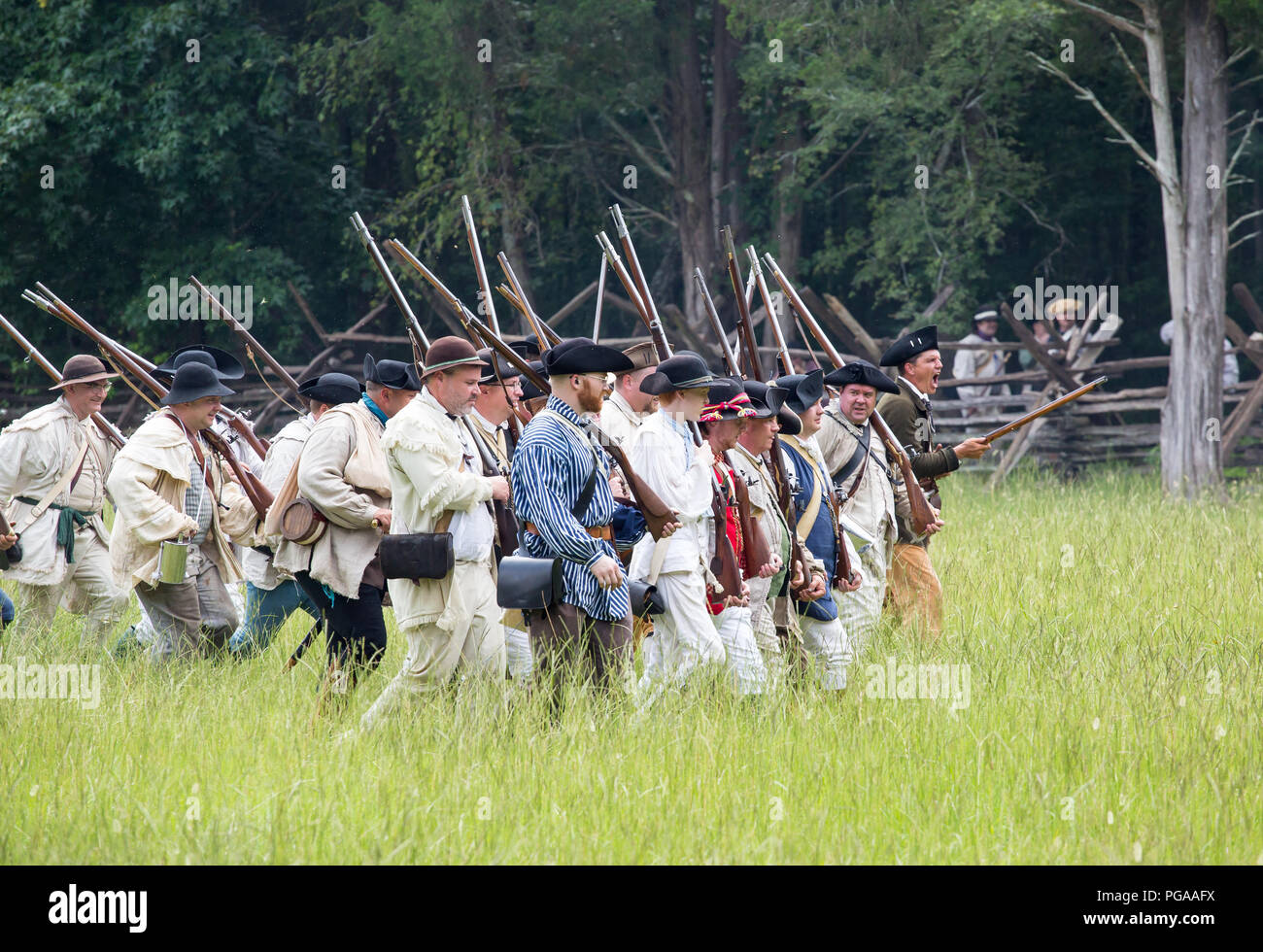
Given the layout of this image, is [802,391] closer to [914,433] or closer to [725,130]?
[914,433]

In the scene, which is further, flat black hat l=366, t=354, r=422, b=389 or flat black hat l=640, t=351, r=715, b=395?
flat black hat l=366, t=354, r=422, b=389

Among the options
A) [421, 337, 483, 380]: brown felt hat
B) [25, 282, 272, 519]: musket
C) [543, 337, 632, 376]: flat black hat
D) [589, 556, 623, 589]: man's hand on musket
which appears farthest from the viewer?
[25, 282, 272, 519]: musket

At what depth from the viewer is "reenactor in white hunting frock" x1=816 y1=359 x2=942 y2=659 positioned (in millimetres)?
6922

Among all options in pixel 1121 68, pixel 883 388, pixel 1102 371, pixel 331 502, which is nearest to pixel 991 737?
pixel 883 388

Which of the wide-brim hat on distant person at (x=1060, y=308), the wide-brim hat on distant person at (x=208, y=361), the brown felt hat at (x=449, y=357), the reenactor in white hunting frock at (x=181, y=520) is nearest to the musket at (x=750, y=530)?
the brown felt hat at (x=449, y=357)

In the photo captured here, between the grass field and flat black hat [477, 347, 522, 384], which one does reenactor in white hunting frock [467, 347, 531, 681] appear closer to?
flat black hat [477, 347, 522, 384]

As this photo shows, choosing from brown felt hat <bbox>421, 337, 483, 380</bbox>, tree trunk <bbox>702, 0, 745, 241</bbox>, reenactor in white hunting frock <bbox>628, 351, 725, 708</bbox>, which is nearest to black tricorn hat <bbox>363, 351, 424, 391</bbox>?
brown felt hat <bbox>421, 337, 483, 380</bbox>

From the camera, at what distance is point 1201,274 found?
1502 centimetres

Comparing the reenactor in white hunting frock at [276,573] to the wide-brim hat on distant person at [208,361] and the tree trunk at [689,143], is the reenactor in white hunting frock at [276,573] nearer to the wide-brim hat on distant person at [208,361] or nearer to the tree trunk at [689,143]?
the wide-brim hat on distant person at [208,361]

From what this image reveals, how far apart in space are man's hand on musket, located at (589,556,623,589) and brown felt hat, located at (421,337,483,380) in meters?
0.96

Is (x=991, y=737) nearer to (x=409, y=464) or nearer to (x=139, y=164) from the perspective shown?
(x=409, y=464)

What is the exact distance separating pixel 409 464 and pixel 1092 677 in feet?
10.3
